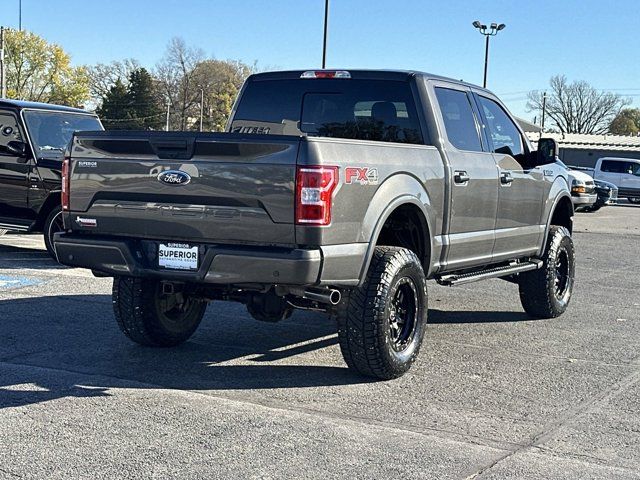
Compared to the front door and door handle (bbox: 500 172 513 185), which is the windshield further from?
door handle (bbox: 500 172 513 185)

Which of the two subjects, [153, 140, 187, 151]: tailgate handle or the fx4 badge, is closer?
the fx4 badge

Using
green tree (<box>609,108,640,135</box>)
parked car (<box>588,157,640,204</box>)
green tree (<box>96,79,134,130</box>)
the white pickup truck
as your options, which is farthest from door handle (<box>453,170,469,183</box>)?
green tree (<box>609,108,640,135</box>)

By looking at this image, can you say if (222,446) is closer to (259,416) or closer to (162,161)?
(259,416)

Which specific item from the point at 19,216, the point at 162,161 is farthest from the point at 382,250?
the point at 19,216

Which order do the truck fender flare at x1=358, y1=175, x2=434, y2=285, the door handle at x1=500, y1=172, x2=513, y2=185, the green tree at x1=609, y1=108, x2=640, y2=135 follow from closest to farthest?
the truck fender flare at x1=358, y1=175, x2=434, y2=285 → the door handle at x1=500, y1=172, x2=513, y2=185 → the green tree at x1=609, y1=108, x2=640, y2=135

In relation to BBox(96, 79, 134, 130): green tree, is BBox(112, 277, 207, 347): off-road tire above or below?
below

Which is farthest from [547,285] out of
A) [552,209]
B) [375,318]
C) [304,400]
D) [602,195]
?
[602,195]

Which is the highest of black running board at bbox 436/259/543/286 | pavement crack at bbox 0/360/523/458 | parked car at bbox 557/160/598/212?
parked car at bbox 557/160/598/212

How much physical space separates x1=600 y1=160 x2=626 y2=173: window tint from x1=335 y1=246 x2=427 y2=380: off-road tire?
110 ft

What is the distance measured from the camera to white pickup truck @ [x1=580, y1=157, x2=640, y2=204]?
121 feet

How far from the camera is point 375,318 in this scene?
5820 millimetres

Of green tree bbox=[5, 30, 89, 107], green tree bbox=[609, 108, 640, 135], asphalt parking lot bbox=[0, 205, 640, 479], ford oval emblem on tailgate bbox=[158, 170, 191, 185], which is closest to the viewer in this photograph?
asphalt parking lot bbox=[0, 205, 640, 479]

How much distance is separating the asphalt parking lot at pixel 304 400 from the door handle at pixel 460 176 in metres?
1.34

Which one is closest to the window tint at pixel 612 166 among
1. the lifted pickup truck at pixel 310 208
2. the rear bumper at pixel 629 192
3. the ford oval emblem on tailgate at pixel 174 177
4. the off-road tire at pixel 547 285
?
the rear bumper at pixel 629 192
